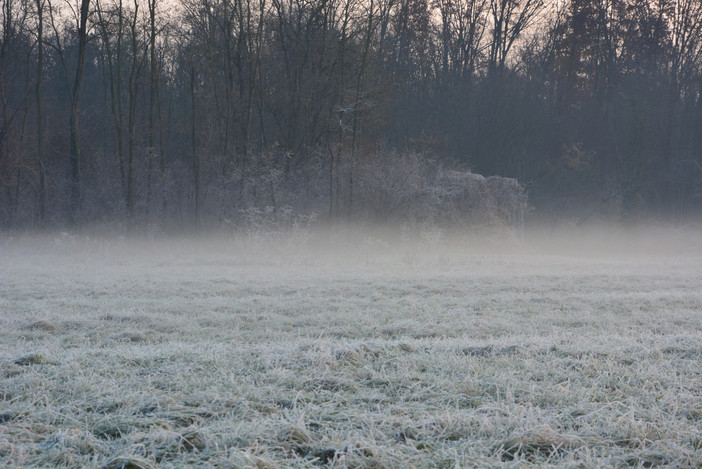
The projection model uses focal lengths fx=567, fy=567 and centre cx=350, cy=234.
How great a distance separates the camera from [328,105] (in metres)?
24.6

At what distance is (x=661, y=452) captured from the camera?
2.49 metres

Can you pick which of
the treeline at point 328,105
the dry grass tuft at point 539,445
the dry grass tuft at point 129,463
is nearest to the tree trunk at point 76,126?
the treeline at point 328,105

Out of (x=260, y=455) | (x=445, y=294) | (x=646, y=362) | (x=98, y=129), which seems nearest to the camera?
(x=260, y=455)

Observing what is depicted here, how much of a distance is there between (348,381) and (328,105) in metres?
22.1

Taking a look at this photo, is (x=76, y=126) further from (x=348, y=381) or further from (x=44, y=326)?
(x=348, y=381)

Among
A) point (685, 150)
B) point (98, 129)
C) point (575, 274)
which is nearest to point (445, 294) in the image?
point (575, 274)

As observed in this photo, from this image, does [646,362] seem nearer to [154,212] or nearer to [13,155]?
[154,212]

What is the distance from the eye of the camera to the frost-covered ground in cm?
249

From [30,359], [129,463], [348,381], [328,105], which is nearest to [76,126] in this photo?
[328,105]

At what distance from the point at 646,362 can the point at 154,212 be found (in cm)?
2119

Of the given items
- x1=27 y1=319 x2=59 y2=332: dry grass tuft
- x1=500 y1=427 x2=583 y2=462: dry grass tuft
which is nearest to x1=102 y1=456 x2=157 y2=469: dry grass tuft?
x1=500 y1=427 x2=583 y2=462: dry grass tuft

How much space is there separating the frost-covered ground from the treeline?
11858mm

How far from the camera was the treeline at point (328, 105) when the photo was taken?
70.9 feet

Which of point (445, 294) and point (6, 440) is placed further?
point (445, 294)
